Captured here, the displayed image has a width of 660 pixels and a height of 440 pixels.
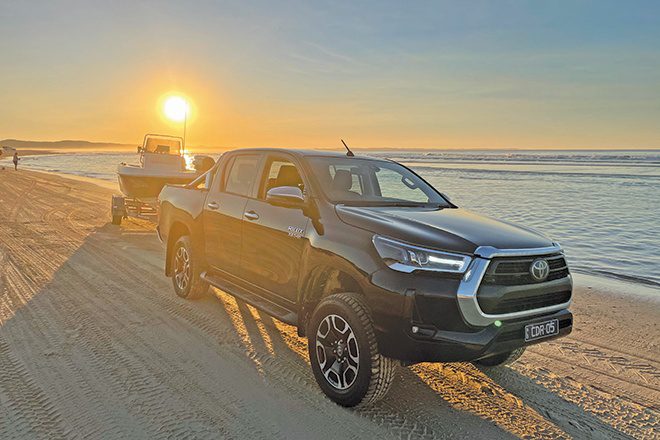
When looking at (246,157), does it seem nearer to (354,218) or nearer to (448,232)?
(354,218)

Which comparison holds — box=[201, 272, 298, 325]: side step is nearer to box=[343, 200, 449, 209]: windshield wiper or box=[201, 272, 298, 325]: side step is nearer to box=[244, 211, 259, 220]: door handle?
box=[244, 211, 259, 220]: door handle

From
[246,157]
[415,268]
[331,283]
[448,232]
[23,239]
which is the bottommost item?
[23,239]

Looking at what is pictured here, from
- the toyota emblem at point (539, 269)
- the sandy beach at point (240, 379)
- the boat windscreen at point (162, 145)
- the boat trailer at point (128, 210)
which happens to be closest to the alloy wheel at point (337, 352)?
the sandy beach at point (240, 379)

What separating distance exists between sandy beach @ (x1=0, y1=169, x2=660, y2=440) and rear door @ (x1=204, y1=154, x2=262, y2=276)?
744 mm

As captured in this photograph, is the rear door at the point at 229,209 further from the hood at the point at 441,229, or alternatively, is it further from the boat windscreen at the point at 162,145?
the boat windscreen at the point at 162,145

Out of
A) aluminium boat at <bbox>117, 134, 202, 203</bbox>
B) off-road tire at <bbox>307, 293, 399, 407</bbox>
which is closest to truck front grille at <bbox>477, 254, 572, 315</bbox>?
off-road tire at <bbox>307, 293, 399, 407</bbox>

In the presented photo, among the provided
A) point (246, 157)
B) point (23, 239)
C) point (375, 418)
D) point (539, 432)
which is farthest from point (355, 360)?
point (23, 239)

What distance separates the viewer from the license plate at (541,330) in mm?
3312

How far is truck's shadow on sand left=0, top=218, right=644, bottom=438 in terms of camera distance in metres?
3.31

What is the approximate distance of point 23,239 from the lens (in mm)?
9648

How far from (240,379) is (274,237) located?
50.2 inches

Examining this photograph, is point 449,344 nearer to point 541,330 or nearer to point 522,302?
point 522,302

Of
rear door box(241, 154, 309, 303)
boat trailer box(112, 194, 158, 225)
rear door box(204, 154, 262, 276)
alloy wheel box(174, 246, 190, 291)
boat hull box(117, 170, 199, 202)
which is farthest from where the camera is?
boat hull box(117, 170, 199, 202)

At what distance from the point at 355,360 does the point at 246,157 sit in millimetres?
2864
